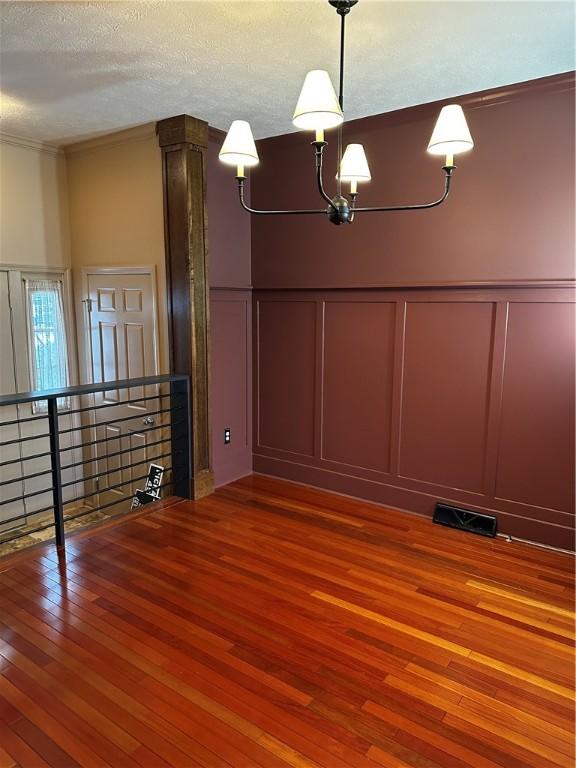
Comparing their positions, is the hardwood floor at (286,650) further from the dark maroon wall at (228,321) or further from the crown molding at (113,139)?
the crown molding at (113,139)

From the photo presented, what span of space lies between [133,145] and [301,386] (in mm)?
2259

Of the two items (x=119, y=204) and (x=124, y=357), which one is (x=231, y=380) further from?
(x=119, y=204)

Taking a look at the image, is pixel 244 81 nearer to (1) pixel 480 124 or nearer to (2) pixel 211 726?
(1) pixel 480 124

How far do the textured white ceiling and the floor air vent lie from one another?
8.63ft

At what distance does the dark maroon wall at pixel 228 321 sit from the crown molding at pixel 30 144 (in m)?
1.50

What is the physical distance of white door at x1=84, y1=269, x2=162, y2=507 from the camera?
4102 mm

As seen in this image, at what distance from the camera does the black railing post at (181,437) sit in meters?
3.87

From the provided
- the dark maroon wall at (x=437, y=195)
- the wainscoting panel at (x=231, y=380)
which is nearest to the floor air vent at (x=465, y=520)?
the dark maroon wall at (x=437, y=195)

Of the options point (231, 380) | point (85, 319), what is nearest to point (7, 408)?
point (85, 319)

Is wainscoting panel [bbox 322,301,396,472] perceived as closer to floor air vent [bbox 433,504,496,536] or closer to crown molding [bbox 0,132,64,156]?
floor air vent [bbox 433,504,496,536]

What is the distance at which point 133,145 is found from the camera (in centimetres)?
395

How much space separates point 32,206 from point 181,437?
232cm

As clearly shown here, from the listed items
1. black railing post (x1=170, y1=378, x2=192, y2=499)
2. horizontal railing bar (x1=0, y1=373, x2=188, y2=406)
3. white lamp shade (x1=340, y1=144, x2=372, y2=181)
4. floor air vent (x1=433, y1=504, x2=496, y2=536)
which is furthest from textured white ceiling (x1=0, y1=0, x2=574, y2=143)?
floor air vent (x1=433, y1=504, x2=496, y2=536)

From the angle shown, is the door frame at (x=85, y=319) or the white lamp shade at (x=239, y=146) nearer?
the white lamp shade at (x=239, y=146)
